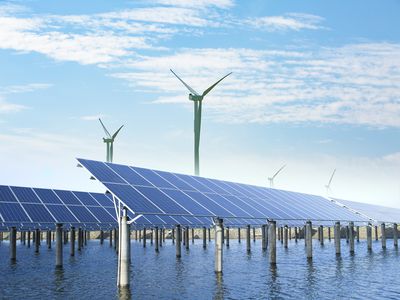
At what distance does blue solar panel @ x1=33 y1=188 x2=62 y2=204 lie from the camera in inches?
2482

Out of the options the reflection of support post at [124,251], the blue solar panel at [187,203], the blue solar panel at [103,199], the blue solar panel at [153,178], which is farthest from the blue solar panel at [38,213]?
the reflection of support post at [124,251]

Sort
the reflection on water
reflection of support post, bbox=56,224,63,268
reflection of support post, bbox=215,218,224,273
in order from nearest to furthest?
the reflection on water, reflection of support post, bbox=215,218,224,273, reflection of support post, bbox=56,224,63,268

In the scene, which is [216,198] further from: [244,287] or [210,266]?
[244,287]

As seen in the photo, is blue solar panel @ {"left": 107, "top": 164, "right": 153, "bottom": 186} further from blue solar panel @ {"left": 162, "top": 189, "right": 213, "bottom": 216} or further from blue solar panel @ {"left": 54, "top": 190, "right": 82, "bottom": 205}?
blue solar panel @ {"left": 54, "top": 190, "right": 82, "bottom": 205}

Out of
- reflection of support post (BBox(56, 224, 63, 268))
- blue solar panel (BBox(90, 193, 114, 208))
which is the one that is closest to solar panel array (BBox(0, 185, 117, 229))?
blue solar panel (BBox(90, 193, 114, 208))

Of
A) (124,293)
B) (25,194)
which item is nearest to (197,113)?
(25,194)

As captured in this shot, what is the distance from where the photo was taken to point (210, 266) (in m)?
49.0

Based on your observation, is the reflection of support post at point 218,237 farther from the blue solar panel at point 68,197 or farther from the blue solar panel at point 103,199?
the blue solar panel at point 103,199

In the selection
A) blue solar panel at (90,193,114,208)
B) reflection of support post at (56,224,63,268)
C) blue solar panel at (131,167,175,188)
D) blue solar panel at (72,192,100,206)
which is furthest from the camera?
blue solar panel at (90,193,114,208)

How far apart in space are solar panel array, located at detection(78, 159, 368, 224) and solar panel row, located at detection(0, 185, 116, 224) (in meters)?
14.6

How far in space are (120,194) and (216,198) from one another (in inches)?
703

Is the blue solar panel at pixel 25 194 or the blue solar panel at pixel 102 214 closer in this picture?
the blue solar panel at pixel 25 194

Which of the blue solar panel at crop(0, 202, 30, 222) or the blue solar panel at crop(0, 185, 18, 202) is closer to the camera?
the blue solar panel at crop(0, 202, 30, 222)

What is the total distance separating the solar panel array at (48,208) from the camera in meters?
54.0
